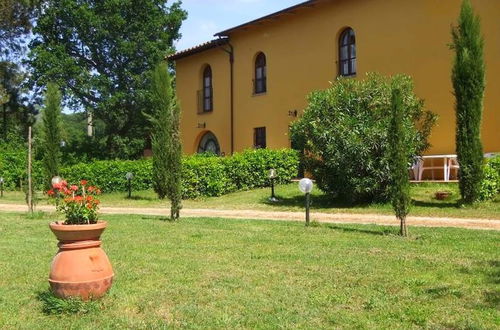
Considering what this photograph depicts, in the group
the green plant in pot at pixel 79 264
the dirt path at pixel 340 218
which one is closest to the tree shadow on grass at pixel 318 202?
the dirt path at pixel 340 218

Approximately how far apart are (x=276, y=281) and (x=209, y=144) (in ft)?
69.6

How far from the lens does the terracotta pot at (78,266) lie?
5215 millimetres

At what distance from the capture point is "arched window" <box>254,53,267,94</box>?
23422 millimetres

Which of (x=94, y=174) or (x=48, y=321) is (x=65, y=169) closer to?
(x=94, y=174)

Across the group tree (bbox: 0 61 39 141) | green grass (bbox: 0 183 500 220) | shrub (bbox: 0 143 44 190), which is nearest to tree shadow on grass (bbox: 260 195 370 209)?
green grass (bbox: 0 183 500 220)

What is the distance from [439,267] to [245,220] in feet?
19.5

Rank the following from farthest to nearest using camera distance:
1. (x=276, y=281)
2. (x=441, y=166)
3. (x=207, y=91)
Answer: (x=207, y=91), (x=441, y=166), (x=276, y=281)

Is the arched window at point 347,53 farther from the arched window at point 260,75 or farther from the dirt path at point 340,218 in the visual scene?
the dirt path at point 340,218

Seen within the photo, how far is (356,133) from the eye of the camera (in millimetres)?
13648

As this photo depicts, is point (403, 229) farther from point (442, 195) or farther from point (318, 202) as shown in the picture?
point (318, 202)

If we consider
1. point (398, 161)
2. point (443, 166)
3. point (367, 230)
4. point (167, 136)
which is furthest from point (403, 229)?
point (443, 166)

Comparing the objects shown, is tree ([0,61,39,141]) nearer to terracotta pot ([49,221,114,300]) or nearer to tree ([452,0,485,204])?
tree ([452,0,485,204])

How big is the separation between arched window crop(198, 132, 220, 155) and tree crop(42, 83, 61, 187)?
9096 mm

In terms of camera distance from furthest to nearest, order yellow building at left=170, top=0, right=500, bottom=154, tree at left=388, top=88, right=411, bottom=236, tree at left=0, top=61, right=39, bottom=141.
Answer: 1. tree at left=0, top=61, right=39, bottom=141
2. yellow building at left=170, top=0, right=500, bottom=154
3. tree at left=388, top=88, right=411, bottom=236
